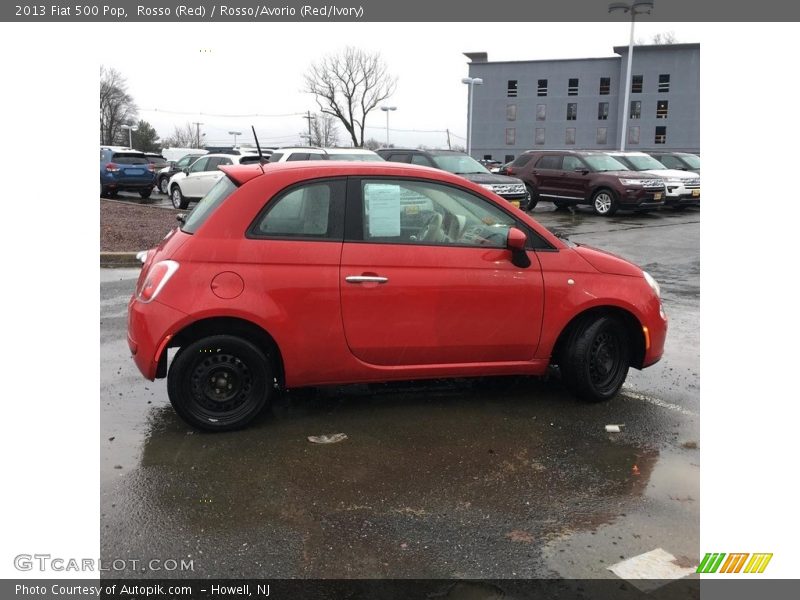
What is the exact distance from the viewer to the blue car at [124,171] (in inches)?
920

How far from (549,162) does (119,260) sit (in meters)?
13.8

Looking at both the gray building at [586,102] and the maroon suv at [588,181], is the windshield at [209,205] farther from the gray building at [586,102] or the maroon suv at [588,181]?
the gray building at [586,102]

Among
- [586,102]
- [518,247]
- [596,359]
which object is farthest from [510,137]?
[518,247]

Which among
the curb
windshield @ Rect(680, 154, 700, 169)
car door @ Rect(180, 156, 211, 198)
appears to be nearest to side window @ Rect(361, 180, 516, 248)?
the curb

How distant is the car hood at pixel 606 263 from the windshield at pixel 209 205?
249 cm

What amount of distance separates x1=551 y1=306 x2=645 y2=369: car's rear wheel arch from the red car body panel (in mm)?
88

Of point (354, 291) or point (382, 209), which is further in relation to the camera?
point (382, 209)

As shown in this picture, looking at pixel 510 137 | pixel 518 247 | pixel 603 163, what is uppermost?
pixel 510 137

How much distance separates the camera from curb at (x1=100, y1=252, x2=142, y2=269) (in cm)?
1052

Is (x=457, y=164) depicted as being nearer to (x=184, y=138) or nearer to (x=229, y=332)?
(x=229, y=332)

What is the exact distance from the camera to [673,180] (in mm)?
19734

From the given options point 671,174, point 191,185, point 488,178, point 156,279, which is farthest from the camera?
point 191,185

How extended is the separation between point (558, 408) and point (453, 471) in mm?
1320

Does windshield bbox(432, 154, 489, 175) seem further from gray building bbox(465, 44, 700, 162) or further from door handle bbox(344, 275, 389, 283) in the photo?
gray building bbox(465, 44, 700, 162)
